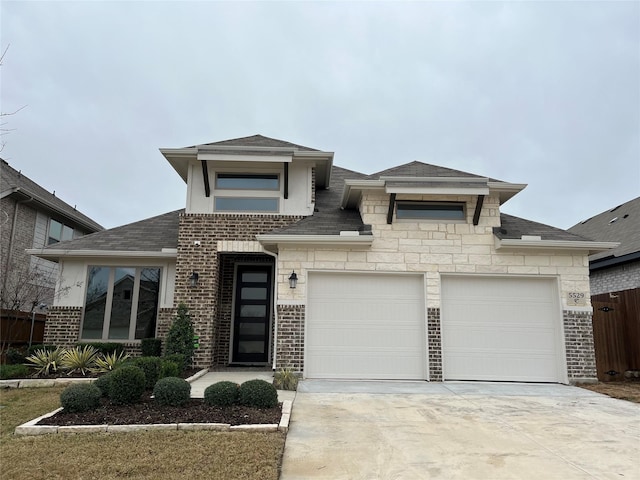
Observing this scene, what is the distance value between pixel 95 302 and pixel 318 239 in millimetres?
6471

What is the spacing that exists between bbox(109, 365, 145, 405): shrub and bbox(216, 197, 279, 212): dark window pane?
585 centimetres

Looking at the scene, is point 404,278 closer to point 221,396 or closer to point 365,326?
point 365,326

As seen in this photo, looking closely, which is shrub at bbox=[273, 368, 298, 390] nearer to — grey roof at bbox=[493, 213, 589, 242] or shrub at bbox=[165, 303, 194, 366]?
shrub at bbox=[165, 303, 194, 366]

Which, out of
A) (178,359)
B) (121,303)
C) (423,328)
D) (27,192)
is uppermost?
(27,192)

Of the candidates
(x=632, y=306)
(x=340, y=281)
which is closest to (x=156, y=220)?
(x=340, y=281)

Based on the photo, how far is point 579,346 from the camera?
33.0 feet

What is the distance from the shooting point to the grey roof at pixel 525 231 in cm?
1048

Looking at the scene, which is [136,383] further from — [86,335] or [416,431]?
[86,335]

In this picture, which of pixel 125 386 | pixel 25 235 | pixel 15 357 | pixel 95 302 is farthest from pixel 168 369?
pixel 25 235

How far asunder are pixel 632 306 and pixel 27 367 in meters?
13.9

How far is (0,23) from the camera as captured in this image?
627cm

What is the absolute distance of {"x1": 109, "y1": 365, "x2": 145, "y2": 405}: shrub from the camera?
632cm

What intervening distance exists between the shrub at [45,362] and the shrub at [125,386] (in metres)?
3.98

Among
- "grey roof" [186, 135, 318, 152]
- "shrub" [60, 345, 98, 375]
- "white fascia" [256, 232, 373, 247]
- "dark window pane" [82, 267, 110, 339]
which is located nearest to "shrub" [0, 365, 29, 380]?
"shrub" [60, 345, 98, 375]
